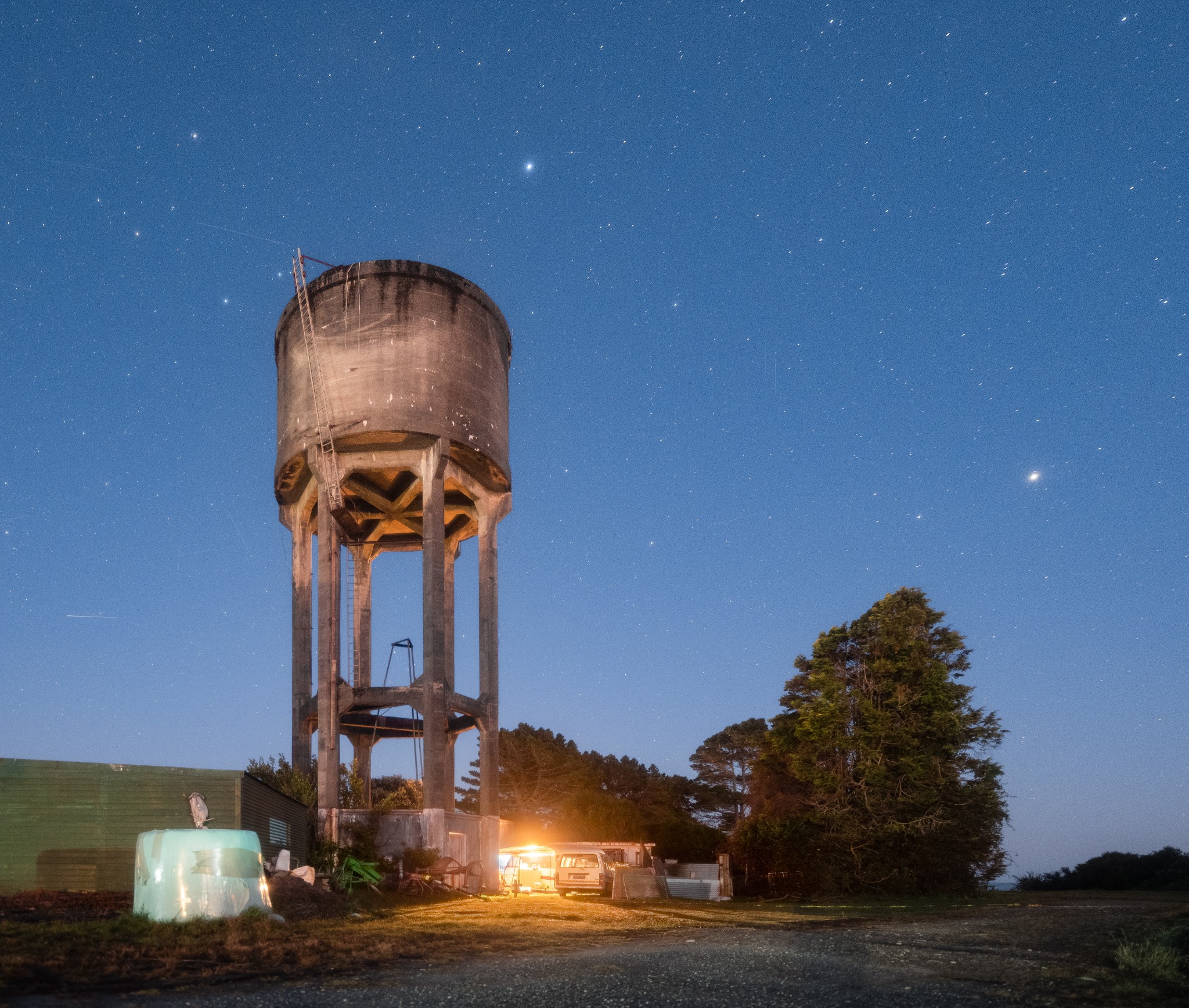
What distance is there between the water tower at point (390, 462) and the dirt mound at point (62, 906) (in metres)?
9.93

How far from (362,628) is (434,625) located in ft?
19.2

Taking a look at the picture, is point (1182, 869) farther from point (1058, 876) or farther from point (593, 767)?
point (593, 767)

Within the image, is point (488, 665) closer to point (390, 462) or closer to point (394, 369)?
point (390, 462)

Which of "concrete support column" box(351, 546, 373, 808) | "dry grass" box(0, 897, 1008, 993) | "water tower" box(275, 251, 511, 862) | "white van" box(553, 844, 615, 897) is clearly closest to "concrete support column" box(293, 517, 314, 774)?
"water tower" box(275, 251, 511, 862)

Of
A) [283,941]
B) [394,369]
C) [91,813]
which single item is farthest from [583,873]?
[283,941]

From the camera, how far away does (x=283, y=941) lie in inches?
517

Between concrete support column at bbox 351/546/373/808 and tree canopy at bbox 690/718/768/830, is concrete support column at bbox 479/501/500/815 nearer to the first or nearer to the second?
concrete support column at bbox 351/546/373/808

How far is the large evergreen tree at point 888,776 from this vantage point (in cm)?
3831

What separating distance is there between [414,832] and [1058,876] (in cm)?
3162

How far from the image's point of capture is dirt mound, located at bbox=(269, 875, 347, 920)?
17281 millimetres

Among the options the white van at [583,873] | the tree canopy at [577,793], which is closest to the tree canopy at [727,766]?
the tree canopy at [577,793]

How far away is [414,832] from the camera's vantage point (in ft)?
94.0

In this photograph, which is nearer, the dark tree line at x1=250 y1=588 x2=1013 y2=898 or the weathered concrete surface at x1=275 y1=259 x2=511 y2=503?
the weathered concrete surface at x1=275 y1=259 x2=511 y2=503

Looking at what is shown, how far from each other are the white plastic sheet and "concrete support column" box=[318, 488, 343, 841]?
45.2ft
